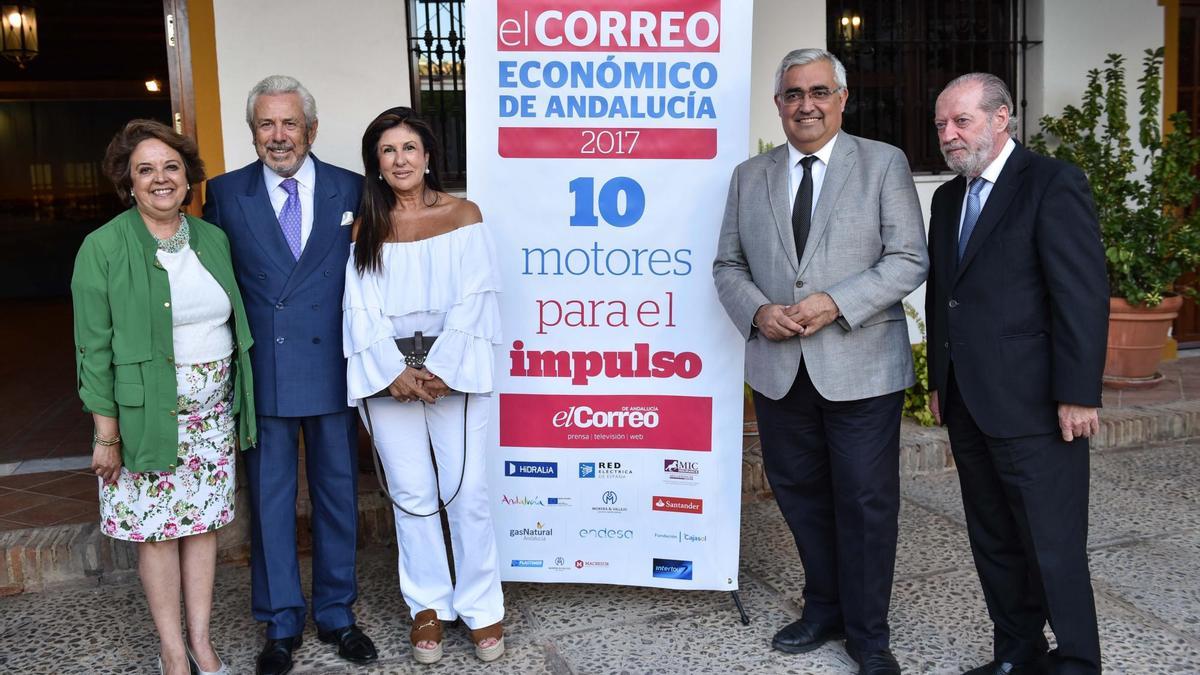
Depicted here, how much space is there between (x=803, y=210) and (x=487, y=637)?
1.62m

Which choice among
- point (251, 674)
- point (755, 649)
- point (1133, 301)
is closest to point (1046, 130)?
point (1133, 301)

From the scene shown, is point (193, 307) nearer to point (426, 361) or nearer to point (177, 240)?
point (177, 240)

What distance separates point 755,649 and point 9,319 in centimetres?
1038

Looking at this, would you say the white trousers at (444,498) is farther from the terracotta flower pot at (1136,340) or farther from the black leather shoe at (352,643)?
the terracotta flower pot at (1136,340)

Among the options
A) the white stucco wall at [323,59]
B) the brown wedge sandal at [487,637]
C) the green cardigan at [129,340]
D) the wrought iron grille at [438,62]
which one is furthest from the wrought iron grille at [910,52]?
the green cardigan at [129,340]

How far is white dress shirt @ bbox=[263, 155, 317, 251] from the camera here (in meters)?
3.03

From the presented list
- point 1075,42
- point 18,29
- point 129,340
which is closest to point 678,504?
point 129,340

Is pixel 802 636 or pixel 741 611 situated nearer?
pixel 802 636

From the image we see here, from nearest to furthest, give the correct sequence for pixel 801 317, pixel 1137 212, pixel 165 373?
pixel 165 373, pixel 801 317, pixel 1137 212

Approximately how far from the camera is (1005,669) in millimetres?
2848

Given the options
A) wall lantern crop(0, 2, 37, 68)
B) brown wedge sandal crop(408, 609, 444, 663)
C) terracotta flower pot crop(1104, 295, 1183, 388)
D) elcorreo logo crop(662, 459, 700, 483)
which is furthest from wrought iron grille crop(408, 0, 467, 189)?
wall lantern crop(0, 2, 37, 68)

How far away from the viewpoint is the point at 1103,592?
3475mm

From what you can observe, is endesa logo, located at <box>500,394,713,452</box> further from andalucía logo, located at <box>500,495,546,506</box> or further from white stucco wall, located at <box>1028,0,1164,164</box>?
white stucco wall, located at <box>1028,0,1164,164</box>

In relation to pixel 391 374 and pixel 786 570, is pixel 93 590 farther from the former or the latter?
pixel 786 570
